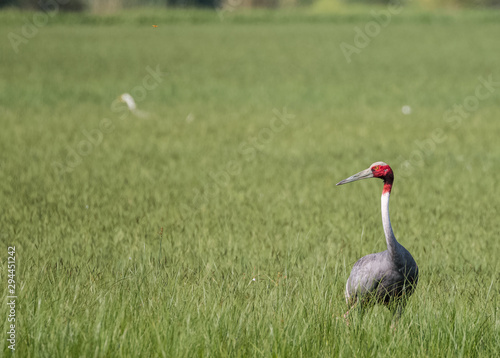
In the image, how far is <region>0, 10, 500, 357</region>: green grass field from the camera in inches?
126

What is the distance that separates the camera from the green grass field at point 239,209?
3.20 metres

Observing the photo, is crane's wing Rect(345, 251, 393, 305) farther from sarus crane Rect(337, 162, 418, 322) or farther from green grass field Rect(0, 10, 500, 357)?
green grass field Rect(0, 10, 500, 357)

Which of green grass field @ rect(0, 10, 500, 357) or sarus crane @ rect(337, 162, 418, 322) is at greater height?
sarus crane @ rect(337, 162, 418, 322)

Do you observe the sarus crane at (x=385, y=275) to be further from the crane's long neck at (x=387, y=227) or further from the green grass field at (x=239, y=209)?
the green grass field at (x=239, y=209)

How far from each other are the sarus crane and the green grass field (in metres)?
0.12

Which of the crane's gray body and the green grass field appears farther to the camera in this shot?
the crane's gray body

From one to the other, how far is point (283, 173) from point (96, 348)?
5.43m

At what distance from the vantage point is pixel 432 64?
22.0 meters

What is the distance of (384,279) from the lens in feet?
11.3

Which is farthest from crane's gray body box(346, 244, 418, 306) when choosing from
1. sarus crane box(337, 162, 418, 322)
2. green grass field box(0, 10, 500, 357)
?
green grass field box(0, 10, 500, 357)

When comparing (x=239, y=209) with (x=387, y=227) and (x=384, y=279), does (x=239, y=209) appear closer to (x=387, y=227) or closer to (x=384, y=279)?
(x=384, y=279)

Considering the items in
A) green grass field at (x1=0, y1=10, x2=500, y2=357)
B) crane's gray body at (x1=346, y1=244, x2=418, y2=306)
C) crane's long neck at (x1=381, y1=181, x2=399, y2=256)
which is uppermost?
crane's long neck at (x1=381, y1=181, x2=399, y2=256)

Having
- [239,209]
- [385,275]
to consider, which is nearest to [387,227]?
[385,275]

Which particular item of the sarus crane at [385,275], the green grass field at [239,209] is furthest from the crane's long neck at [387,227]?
the green grass field at [239,209]
